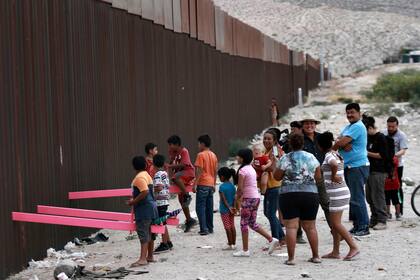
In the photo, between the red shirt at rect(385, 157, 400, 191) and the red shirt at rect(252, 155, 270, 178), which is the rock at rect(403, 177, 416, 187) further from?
the red shirt at rect(252, 155, 270, 178)

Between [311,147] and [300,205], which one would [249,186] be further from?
[311,147]

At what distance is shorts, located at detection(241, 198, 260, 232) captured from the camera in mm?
11203

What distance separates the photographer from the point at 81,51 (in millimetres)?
13430

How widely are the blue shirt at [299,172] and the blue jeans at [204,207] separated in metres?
2.97

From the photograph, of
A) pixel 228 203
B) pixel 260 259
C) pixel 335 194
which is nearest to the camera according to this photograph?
pixel 335 194

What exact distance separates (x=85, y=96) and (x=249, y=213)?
11.4 feet

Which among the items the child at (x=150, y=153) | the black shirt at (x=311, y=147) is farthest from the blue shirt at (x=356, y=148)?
the child at (x=150, y=153)

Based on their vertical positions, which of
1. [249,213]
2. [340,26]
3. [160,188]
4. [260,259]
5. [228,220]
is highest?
[340,26]

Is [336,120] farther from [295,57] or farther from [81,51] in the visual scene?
[81,51]

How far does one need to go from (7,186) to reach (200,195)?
363cm

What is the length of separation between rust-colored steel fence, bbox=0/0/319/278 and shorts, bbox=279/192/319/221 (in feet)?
9.62

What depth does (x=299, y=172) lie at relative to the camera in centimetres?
1031

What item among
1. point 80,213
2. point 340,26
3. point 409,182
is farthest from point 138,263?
point 340,26

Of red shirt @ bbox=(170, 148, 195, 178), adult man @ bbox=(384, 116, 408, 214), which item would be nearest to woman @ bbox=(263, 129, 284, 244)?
red shirt @ bbox=(170, 148, 195, 178)
